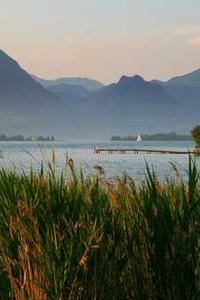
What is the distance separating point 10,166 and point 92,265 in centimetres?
280

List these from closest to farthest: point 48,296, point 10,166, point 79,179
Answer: point 48,296 → point 79,179 → point 10,166

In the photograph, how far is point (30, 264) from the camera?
791cm

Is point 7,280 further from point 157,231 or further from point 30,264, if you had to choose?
point 157,231

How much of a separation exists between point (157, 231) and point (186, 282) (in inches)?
28.1

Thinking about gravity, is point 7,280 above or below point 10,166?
below

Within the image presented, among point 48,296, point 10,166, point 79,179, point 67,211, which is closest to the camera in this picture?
point 48,296

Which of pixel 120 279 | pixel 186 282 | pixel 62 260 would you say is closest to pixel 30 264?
pixel 62 260

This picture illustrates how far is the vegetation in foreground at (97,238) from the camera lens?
7641 mm

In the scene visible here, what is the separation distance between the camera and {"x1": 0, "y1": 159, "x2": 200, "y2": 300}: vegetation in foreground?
7641mm

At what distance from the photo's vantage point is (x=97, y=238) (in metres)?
7.61

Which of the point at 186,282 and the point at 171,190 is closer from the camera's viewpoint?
the point at 186,282

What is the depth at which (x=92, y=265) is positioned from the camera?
7.89 m

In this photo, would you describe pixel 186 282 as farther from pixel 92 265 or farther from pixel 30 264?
pixel 30 264

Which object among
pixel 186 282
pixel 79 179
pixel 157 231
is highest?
pixel 79 179
